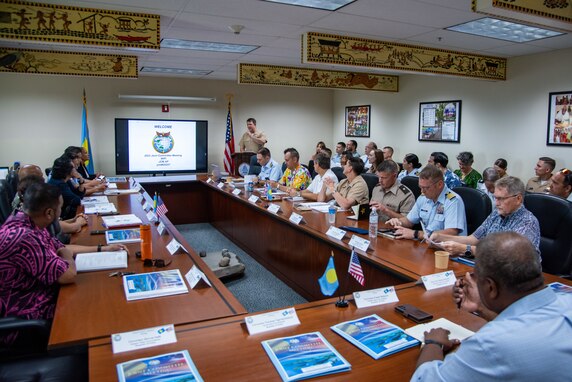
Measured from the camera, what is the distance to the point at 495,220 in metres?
2.61

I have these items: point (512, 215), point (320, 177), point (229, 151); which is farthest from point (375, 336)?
Result: point (229, 151)

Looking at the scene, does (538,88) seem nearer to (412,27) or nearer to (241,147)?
(412,27)

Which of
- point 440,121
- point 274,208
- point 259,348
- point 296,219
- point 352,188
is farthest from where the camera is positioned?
point 440,121

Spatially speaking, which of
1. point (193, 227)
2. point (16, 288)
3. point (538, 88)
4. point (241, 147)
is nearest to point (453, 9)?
point (538, 88)

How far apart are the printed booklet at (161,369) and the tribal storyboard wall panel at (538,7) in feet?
8.31

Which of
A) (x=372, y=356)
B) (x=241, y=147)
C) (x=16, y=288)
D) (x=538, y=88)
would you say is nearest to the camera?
(x=372, y=356)

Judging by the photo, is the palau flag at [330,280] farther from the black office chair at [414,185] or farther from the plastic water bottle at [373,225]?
the black office chair at [414,185]

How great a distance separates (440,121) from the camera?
732cm

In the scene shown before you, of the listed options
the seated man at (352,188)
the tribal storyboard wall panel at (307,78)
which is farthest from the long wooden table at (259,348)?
the tribal storyboard wall panel at (307,78)

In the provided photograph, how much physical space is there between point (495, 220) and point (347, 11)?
2.28 meters

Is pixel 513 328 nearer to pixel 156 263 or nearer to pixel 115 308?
pixel 115 308

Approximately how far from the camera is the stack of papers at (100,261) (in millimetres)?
2299

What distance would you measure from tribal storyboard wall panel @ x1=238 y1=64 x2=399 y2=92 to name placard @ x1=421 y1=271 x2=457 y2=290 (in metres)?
5.26

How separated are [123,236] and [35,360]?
1.25 meters
